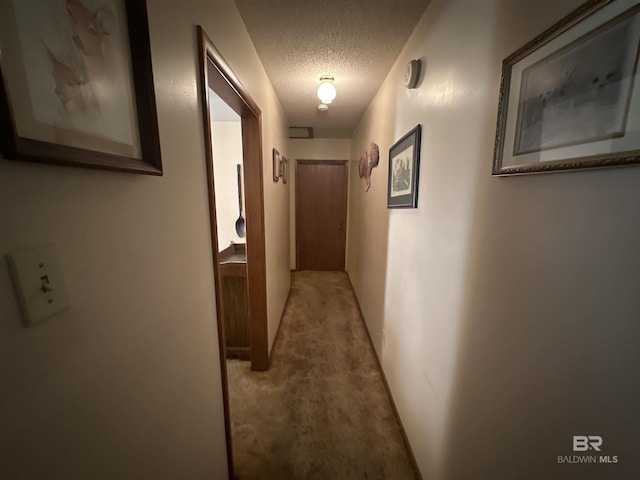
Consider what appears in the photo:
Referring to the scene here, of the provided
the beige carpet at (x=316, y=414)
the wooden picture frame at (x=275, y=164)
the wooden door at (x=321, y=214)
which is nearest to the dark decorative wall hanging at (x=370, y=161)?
the wooden picture frame at (x=275, y=164)

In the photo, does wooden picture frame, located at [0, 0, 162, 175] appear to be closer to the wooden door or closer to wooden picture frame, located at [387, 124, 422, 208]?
wooden picture frame, located at [387, 124, 422, 208]

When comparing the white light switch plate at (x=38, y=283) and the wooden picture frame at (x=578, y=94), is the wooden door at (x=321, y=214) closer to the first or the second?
the wooden picture frame at (x=578, y=94)

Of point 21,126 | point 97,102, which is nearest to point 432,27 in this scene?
point 97,102

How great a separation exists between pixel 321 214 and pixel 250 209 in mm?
2520

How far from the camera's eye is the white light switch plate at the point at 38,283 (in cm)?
34

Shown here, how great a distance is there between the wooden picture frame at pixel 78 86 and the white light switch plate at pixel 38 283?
0.46 feet

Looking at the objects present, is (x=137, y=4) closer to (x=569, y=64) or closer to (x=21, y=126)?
(x=21, y=126)

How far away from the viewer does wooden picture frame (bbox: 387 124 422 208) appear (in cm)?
129

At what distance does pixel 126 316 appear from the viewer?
54 cm

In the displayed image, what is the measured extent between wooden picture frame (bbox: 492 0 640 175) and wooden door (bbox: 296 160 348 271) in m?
3.55

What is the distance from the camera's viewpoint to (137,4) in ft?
1.77

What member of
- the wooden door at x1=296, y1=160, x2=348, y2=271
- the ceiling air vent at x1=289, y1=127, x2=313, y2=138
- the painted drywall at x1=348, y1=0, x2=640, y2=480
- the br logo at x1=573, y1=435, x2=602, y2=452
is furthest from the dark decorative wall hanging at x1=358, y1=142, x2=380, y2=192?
the br logo at x1=573, y1=435, x2=602, y2=452

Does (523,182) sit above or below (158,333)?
above

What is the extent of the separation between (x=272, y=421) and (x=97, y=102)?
1.83 m
